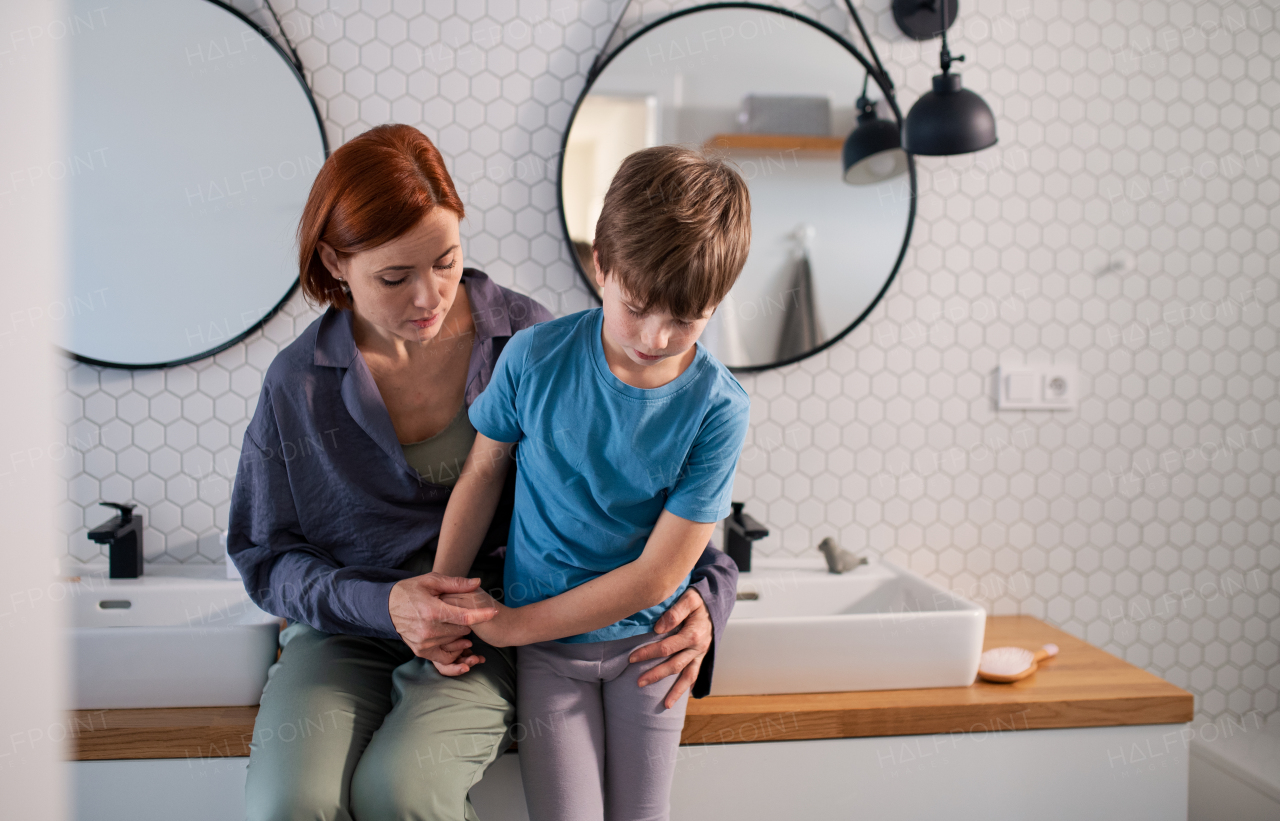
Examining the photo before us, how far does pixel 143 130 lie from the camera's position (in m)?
1.40

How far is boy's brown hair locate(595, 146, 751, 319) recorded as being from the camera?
0.78 m

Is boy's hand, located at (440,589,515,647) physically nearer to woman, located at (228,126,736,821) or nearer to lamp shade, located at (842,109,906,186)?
woman, located at (228,126,736,821)

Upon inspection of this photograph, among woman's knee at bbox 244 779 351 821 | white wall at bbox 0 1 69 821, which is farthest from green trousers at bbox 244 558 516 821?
white wall at bbox 0 1 69 821

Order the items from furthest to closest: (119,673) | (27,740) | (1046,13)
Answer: (1046,13) < (119,673) < (27,740)

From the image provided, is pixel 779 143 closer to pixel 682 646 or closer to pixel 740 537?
pixel 740 537

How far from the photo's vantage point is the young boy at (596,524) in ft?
3.11

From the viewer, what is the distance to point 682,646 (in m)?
1.03

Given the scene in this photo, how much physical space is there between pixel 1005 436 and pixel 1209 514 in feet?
1.61

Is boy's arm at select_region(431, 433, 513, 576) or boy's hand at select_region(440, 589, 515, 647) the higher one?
boy's arm at select_region(431, 433, 513, 576)

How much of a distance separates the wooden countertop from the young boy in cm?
18

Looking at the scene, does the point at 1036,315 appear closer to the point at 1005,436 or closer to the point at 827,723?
the point at 1005,436

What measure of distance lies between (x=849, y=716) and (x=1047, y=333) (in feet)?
3.08

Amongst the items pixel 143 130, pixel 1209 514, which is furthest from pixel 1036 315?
pixel 143 130

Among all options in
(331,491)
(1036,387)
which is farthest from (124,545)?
(1036,387)
